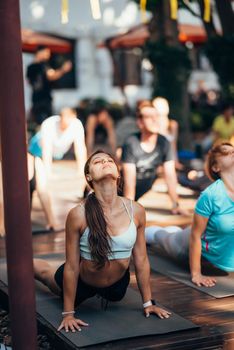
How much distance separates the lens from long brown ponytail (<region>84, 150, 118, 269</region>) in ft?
16.0

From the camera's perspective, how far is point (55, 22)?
2633 centimetres

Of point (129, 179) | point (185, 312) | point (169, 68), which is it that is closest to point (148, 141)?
point (129, 179)

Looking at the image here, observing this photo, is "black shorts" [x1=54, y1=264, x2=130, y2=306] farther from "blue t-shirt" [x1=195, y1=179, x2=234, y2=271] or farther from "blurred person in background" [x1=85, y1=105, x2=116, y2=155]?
"blurred person in background" [x1=85, y1=105, x2=116, y2=155]

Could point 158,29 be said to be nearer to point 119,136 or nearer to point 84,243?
point 119,136

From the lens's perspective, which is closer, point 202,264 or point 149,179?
point 202,264

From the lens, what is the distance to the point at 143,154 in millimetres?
8000

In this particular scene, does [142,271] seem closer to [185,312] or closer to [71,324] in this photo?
[185,312]

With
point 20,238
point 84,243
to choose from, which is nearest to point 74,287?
point 84,243

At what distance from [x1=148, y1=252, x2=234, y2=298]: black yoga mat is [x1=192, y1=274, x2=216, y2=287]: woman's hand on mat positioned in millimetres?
31

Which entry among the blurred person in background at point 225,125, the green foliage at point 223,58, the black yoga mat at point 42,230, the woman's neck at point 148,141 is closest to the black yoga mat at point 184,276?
the woman's neck at point 148,141

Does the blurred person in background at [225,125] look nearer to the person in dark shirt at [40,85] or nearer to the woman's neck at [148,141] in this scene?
the person in dark shirt at [40,85]

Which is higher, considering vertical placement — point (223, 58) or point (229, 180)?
point (223, 58)

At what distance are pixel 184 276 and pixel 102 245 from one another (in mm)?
1460

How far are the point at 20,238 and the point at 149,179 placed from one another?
396 centimetres
